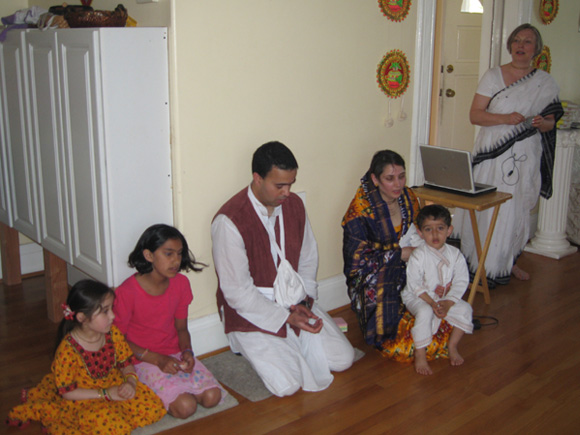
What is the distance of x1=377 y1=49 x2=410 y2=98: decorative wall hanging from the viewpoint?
342cm

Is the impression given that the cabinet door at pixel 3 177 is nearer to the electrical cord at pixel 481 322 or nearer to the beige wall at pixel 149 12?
the beige wall at pixel 149 12

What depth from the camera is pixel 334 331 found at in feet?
9.51

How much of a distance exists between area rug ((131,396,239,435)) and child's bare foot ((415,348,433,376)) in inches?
32.9

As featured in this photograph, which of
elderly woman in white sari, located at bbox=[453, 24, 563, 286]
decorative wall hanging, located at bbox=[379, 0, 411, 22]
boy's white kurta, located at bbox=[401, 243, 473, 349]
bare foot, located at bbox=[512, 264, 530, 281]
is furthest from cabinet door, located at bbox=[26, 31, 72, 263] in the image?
bare foot, located at bbox=[512, 264, 530, 281]

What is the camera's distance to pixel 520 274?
3.96m

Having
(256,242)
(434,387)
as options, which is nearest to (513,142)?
(434,387)

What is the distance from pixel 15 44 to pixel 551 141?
9.98 ft

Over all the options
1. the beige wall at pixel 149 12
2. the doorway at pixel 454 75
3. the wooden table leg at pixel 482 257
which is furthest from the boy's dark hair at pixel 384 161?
the doorway at pixel 454 75

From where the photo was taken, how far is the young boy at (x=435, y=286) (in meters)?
2.85

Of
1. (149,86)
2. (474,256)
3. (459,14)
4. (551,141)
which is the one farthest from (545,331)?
(459,14)

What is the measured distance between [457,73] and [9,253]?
3668mm

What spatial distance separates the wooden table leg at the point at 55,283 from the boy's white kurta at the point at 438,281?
1761 mm

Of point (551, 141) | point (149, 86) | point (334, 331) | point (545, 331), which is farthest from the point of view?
point (551, 141)

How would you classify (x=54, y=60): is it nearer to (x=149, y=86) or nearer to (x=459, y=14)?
(x=149, y=86)
